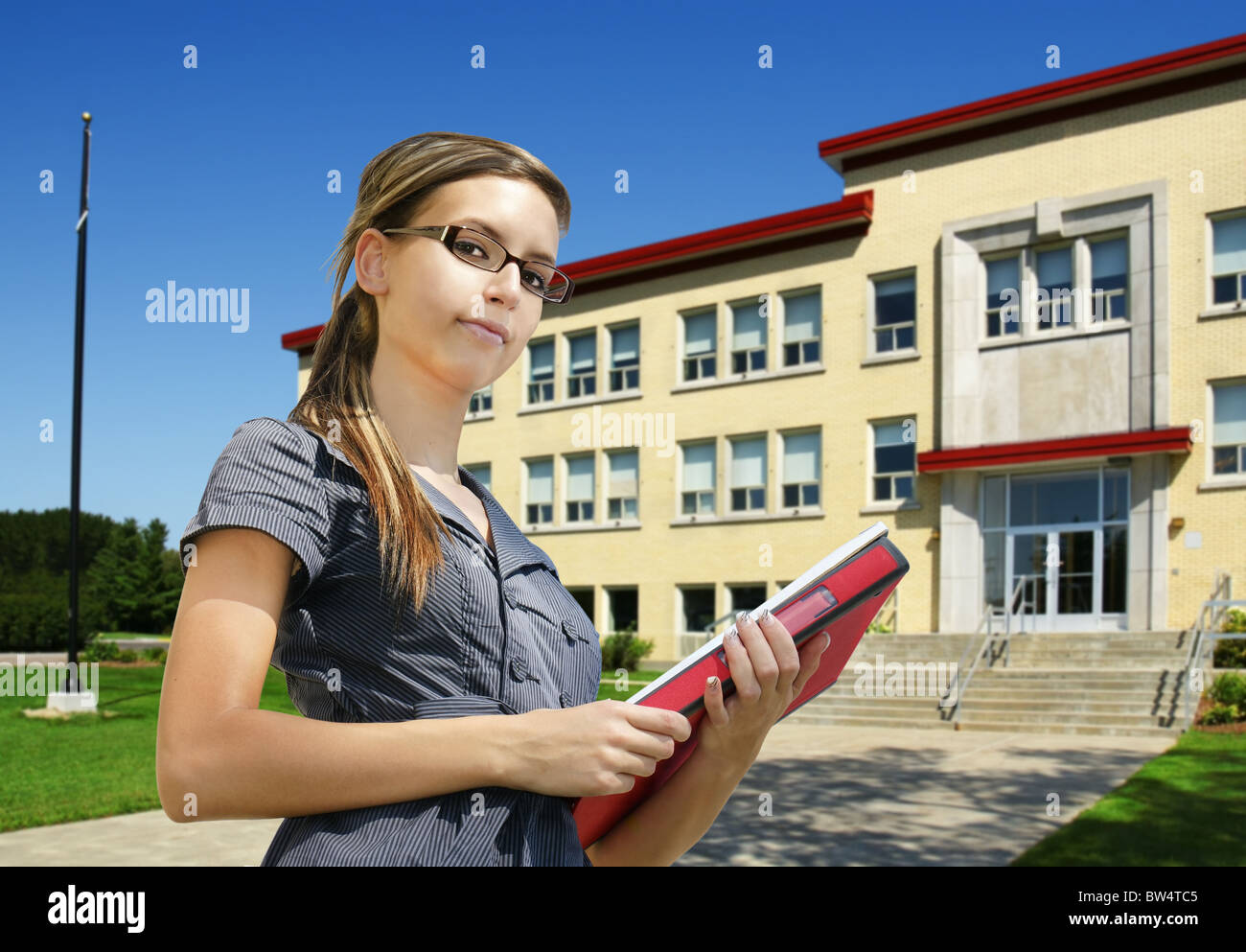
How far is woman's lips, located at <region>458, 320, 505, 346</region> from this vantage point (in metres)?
1.64

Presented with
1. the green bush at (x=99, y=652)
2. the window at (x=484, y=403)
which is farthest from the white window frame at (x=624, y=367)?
the green bush at (x=99, y=652)

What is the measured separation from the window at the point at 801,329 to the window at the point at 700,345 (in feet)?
7.30

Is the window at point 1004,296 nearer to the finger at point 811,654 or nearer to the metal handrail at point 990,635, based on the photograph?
the metal handrail at point 990,635

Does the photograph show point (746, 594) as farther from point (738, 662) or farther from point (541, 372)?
point (738, 662)

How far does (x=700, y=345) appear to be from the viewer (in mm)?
31859

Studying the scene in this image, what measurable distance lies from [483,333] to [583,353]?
32.8 metres

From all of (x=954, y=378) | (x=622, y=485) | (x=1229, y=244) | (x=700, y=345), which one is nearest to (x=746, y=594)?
(x=622, y=485)

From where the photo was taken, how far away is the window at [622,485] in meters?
32.8

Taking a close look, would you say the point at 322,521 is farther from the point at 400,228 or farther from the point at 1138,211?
the point at 1138,211

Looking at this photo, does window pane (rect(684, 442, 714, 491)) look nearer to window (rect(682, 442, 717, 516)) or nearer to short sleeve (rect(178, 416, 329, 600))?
window (rect(682, 442, 717, 516))

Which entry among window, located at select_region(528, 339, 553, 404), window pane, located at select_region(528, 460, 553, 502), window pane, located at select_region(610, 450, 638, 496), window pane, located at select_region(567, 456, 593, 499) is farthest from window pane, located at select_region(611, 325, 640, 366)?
window pane, located at select_region(528, 460, 553, 502)
